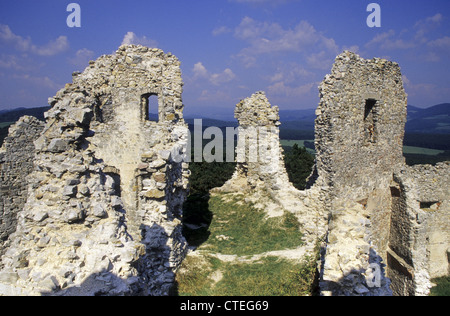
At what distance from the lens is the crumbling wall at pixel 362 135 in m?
9.41

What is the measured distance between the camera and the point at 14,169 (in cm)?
767

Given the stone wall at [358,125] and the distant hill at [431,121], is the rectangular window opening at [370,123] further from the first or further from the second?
the distant hill at [431,121]

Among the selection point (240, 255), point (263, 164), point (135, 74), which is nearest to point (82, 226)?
point (240, 255)

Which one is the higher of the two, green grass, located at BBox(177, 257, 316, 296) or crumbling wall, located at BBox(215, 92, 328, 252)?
crumbling wall, located at BBox(215, 92, 328, 252)

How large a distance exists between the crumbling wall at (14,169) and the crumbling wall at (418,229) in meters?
11.5

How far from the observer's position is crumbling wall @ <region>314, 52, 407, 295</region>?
941 cm

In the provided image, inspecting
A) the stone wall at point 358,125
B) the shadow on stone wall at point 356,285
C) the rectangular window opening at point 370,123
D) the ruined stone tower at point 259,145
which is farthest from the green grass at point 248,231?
the shadow on stone wall at point 356,285

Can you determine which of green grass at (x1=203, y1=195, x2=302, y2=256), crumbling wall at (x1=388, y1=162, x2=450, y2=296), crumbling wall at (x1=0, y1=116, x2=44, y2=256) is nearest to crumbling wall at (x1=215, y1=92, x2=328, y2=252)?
green grass at (x1=203, y1=195, x2=302, y2=256)

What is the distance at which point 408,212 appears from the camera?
1082 cm

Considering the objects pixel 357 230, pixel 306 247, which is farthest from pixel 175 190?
pixel 357 230

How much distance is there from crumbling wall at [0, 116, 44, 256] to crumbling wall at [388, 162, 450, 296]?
11504mm

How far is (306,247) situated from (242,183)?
565cm

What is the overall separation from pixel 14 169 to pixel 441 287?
48.9ft

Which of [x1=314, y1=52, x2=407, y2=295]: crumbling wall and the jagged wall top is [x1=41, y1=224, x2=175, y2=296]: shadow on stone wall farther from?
the jagged wall top
